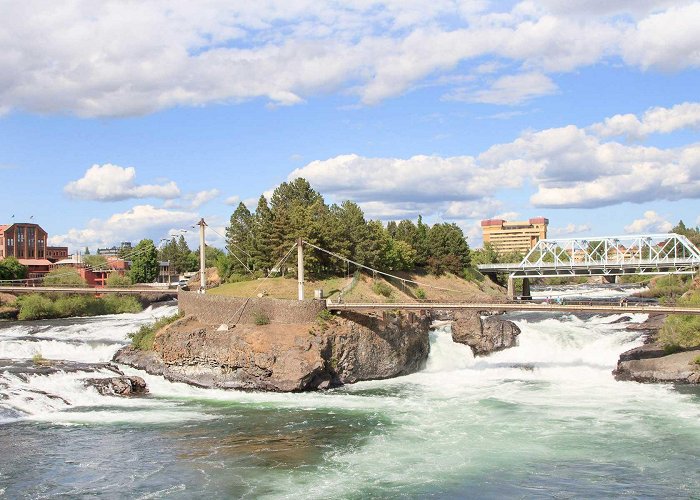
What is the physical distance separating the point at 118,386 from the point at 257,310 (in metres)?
12.7

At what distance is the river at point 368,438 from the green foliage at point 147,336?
365cm

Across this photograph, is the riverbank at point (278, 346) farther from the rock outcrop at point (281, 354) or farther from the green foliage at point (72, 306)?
the green foliage at point (72, 306)

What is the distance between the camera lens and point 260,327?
56.7 metres

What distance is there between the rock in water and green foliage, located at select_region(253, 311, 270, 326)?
10041 mm

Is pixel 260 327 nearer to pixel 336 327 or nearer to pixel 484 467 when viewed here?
pixel 336 327

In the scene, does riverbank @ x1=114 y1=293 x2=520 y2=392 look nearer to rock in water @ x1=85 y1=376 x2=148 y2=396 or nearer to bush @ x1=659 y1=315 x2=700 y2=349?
rock in water @ x1=85 y1=376 x2=148 y2=396

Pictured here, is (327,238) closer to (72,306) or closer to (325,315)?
(325,315)

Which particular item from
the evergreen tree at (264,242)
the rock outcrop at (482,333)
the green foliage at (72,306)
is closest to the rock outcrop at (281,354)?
the rock outcrop at (482,333)

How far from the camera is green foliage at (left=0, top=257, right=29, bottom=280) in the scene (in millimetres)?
108625

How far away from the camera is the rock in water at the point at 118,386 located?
163 feet

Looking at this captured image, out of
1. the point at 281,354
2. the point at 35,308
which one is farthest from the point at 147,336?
the point at 35,308

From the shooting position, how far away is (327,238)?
79.8 m

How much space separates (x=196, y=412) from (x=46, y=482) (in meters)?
13.6

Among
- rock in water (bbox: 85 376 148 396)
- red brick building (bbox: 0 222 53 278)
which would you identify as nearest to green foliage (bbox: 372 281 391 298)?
rock in water (bbox: 85 376 148 396)
